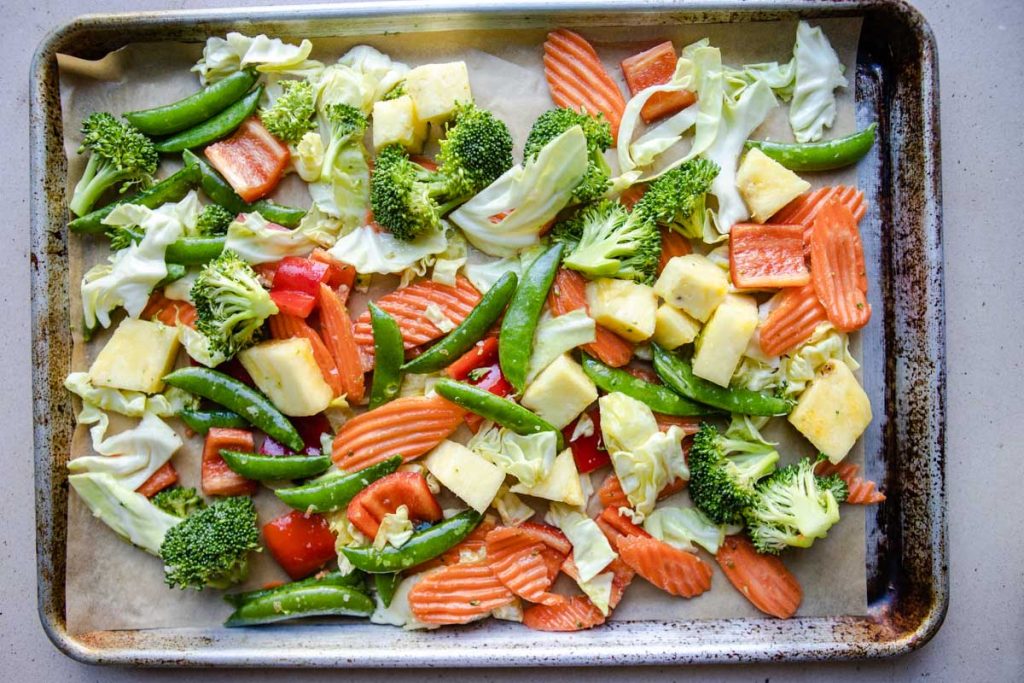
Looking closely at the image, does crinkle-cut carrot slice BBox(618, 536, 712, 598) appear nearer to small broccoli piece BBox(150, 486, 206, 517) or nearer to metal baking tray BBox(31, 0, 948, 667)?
metal baking tray BBox(31, 0, 948, 667)

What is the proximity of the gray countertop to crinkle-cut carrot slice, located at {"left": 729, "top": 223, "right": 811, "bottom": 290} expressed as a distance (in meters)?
0.79

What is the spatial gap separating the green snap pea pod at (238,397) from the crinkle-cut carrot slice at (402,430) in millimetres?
281

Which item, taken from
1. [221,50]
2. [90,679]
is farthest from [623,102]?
[90,679]

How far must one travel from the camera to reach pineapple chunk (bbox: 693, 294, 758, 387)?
10.9 ft

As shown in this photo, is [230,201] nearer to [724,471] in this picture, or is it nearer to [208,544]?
[208,544]

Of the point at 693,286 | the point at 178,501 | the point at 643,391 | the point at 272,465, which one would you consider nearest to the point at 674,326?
the point at 693,286

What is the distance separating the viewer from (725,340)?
334cm

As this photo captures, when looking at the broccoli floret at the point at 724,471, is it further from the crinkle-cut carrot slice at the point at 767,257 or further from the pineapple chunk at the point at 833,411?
the crinkle-cut carrot slice at the point at 767,257

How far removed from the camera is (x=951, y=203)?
3639 millimetres

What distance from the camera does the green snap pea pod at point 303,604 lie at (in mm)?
3414

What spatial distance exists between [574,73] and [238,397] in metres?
→ 2.08

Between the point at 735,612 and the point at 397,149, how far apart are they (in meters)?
2.53

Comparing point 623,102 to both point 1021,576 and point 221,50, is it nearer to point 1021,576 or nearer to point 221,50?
point 221,50

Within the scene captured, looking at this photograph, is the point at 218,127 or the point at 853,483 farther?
the point at 218,127
